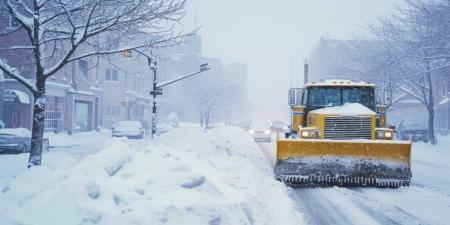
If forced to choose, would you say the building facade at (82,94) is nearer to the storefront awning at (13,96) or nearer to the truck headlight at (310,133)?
the storefront awning at (13,96)

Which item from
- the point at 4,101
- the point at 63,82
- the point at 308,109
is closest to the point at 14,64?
the point at 4,101

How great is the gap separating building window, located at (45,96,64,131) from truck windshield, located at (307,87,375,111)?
25638 mm

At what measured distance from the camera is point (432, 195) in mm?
8812

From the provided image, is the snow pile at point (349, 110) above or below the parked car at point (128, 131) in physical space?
above

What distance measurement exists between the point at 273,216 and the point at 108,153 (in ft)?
10.3

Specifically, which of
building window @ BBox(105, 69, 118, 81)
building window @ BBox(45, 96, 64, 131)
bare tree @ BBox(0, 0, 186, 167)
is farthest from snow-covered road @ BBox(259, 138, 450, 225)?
building window @ BBox(105, 69, 118, 81)

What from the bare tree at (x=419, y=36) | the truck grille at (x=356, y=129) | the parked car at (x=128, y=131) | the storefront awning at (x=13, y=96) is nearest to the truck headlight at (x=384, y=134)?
the truck grille at (x=356, y=129)

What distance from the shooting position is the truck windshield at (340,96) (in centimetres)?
1155

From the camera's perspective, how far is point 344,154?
969 centimetres

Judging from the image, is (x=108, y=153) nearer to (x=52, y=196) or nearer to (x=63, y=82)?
(x=52, y=196)

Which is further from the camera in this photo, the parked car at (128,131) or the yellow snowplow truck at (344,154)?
the parked car at (128,131)

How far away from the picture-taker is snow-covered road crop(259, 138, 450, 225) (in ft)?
22.0

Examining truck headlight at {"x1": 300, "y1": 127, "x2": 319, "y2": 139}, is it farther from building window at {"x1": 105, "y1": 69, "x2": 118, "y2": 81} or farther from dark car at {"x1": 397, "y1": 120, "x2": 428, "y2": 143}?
building window at {"x1": 105, "y1": 69, "x2": 118, "y2": 81}

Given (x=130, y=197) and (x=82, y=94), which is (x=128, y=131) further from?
(x=130, y=197)
